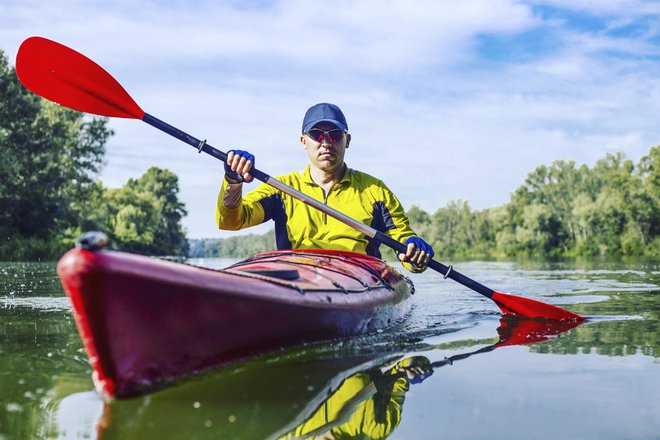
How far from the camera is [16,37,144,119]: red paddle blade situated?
4.51 metres

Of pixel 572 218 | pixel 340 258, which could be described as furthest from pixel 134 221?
pixel 340 258

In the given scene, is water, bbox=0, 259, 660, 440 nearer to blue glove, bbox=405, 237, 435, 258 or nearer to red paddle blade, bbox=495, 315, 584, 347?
red paddle blade, bbox=495, 315, 584, 347

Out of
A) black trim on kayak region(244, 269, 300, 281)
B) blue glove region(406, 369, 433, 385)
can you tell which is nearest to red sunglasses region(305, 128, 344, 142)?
black trim on kayak region(244, 269, 300, 281)

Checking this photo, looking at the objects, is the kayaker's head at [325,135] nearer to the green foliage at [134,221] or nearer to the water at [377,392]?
the water at [377,392]

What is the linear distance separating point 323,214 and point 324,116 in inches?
28.2

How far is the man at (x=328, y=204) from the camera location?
4.62 m

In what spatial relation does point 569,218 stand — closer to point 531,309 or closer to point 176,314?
point 531,309

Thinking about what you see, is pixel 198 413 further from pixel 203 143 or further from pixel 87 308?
pixel 203 143

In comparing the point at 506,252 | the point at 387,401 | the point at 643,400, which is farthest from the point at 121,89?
the point at 506,252

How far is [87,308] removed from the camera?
2.11 metres

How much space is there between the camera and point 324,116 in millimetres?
4672

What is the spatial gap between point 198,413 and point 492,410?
1.05 meters

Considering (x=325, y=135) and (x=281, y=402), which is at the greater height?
(x=325, y=135)

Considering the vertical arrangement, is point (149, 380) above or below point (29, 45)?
below
